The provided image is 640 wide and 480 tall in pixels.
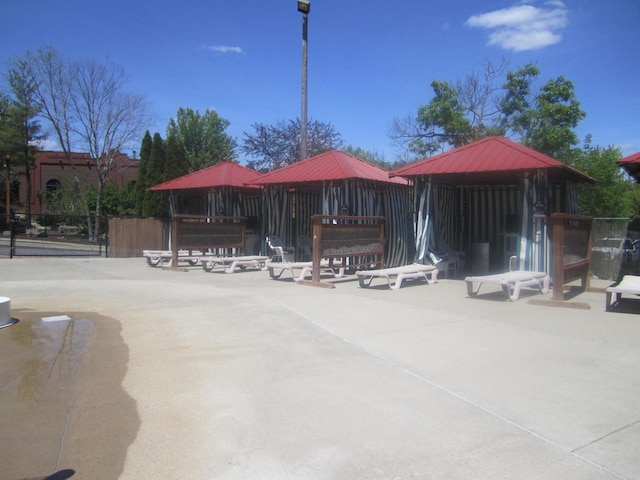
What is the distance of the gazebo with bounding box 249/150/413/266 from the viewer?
1580 centimetres

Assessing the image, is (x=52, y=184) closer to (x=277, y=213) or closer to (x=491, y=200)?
(x=277, y=213)

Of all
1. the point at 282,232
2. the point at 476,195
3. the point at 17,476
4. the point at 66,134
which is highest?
the point at 66,134

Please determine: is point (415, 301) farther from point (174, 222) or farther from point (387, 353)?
point (174, 222)

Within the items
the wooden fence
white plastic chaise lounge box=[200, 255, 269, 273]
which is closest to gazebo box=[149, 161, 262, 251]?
the wooden fence

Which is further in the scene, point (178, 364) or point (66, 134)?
point (66, 134)

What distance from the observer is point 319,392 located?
502cm

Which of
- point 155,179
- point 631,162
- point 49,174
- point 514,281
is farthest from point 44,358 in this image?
point 49,174

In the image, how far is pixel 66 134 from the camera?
32.6 metres

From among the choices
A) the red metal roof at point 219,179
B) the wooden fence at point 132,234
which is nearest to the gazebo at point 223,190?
the red metal roof at point 219,179

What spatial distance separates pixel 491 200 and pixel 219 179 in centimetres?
952

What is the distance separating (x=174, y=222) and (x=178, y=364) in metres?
10.6

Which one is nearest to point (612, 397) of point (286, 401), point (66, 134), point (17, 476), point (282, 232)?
point (286, 401)

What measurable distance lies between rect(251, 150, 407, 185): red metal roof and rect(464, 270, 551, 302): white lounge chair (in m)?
5.41

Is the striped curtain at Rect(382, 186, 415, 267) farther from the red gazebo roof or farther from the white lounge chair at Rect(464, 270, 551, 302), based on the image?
the red gazebo roof
